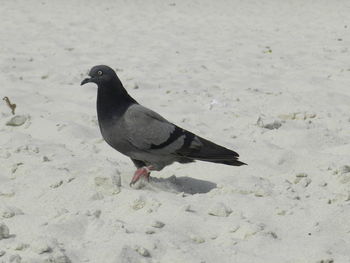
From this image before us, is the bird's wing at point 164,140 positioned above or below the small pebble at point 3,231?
above

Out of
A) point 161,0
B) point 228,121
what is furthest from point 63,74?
point 161,0

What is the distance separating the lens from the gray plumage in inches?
138

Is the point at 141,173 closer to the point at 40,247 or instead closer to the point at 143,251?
the point at 143,251

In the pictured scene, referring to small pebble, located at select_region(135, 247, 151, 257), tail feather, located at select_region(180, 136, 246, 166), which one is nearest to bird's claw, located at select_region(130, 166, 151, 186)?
tail feather, located at select_region(180, 136, 246, 166)

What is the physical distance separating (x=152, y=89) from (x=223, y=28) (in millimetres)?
4105

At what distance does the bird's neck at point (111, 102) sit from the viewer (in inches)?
140

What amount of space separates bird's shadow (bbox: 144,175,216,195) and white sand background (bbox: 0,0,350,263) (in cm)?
1

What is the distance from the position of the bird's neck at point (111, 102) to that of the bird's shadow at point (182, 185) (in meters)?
0.47

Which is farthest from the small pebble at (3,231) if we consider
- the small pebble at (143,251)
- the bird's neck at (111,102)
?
the bird's neck at (111,102)

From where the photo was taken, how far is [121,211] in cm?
314

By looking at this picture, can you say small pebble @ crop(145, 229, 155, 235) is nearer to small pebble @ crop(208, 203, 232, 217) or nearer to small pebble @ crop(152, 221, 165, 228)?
small pebble @ crop(152, 221, 165, 228)

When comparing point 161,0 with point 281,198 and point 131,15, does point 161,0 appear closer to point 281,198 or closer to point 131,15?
point 131,15

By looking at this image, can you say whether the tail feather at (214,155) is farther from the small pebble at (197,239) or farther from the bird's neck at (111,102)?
the small pebble at (197,239)

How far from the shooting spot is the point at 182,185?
3.70m
